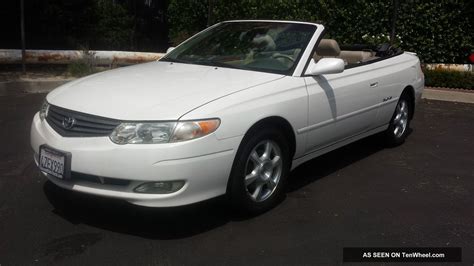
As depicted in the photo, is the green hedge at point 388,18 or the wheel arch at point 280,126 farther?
the green hedge at point 388,18

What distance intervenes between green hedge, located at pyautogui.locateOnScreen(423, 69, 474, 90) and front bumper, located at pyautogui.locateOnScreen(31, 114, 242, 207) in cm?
749

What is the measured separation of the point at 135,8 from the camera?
15.0m

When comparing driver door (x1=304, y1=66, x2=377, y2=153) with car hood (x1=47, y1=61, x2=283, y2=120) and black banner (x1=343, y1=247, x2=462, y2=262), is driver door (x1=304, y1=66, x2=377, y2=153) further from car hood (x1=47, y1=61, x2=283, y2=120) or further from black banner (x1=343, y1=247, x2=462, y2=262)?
black banner (x1=343, y1=247, x2=462, y2=262)

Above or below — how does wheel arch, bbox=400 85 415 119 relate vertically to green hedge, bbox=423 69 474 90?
above

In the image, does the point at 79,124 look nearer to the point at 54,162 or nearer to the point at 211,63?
the point at 54,162

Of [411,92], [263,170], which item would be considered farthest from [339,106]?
[411,92]

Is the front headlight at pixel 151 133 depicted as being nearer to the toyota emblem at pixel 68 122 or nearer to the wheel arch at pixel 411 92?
the toyota emblem at pixel 68 122

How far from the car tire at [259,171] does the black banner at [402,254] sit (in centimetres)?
79

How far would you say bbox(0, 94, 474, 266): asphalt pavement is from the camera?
3.48m

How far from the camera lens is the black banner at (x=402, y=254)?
3535 millimetres

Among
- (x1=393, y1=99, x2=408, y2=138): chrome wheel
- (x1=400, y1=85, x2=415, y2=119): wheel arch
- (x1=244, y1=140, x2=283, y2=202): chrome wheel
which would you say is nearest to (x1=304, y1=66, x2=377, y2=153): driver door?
(x1=244, y1=140, x2=283, y2=202): chrome wheel

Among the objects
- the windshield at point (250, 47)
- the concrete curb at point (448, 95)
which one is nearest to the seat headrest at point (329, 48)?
the windshield at point (250, 47)

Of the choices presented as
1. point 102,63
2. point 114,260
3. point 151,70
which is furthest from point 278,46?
point 102,63

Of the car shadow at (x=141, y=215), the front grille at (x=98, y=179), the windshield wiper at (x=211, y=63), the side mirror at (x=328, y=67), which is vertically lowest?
the car shadow at (x=141, y=215)
